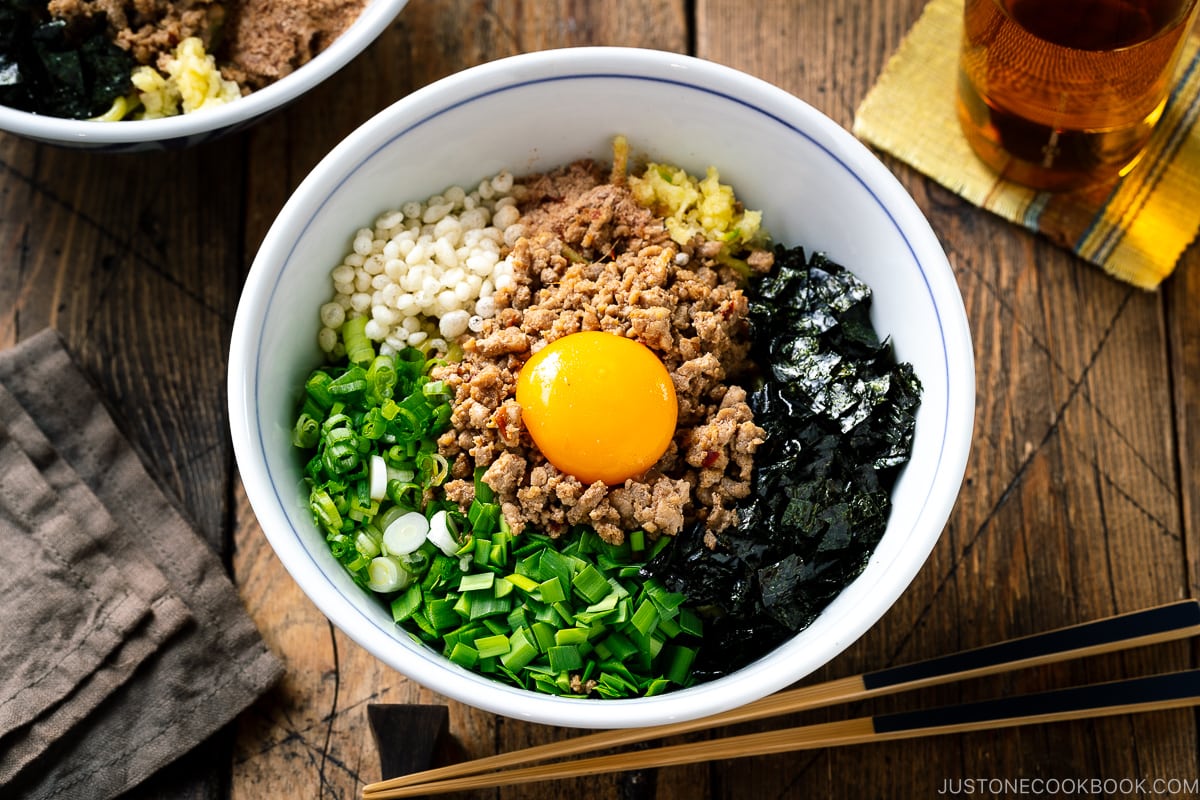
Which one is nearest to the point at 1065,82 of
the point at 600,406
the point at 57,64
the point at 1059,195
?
the point at 1059,195

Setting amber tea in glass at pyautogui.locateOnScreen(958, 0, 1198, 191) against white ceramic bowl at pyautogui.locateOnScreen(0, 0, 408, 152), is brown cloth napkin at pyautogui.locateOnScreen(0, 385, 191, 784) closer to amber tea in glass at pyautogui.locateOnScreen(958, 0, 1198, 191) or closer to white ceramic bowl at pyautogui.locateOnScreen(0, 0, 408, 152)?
white ceramic bowl at pyautogui.locateOnScreen(0, 0, 408, 152)

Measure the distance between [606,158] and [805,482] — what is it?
83cm

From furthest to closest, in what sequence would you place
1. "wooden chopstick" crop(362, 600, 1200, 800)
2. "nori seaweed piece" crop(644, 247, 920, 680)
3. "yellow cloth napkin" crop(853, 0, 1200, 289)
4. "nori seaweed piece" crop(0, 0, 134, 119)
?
1. "yellow cloth napkin" crop(853, 0, 1200, 289)
2. "nori seaweed piece" crop(0, 0, 134, 119)
3. "wooden chopstick" crop(362, 600, 1200, 800)
4. "nori seaweed piece" crop(644, 247, 920, 680)

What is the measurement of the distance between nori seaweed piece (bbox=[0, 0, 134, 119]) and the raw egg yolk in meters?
1.15

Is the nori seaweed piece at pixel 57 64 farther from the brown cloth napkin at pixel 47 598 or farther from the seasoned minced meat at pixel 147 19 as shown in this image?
the brown cloth napkin at pixel 47 598

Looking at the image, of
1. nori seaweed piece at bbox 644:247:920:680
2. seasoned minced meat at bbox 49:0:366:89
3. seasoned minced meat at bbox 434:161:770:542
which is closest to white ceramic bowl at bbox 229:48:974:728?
nori seaweed piece at bbox 644:247:920:680

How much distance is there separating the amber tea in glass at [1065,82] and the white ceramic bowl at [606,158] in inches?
21.0

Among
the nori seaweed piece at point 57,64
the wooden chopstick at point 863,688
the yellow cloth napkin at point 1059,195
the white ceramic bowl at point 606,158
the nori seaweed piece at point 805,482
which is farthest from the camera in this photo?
the yellow cloth napkin at point 1059,195

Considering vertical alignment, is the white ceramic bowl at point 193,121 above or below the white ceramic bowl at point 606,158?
above

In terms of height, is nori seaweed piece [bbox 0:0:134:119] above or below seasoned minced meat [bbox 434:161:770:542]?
above

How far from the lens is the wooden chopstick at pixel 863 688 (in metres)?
2.09

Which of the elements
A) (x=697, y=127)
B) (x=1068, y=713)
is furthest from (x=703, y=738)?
(x=697, y=127)

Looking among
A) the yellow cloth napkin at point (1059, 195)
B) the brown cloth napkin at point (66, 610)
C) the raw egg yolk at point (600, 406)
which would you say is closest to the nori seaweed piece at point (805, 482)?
the raw egg yolk at point (600, 406)

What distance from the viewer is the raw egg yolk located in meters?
1.96
